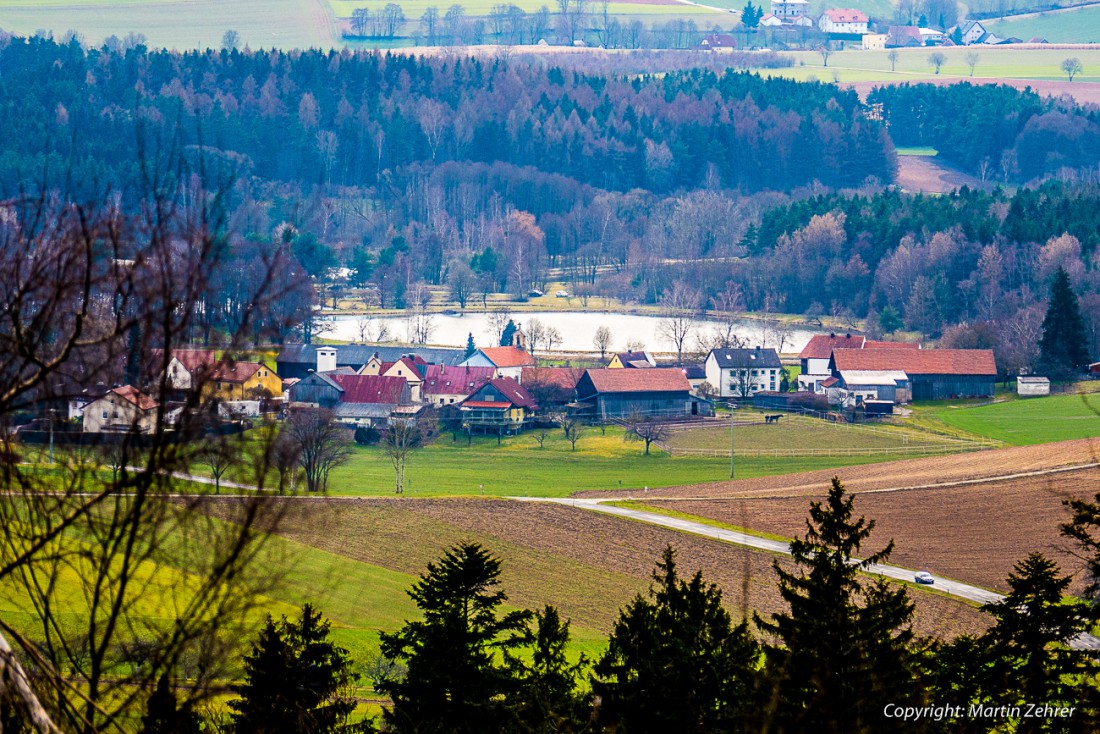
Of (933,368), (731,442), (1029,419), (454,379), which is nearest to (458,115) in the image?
(454,379)

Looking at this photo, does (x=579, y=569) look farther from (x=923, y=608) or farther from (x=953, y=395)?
(x=953, y=395)

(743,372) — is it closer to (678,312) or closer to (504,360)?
(504,360)

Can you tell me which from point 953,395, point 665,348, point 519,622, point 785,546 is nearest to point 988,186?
point 665,348

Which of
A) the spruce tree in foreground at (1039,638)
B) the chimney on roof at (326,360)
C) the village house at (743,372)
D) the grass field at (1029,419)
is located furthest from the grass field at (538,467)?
the spruce tree in foreground at (1039,638)

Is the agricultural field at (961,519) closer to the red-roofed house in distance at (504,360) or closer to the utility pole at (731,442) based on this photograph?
the utility pole at (731,442)

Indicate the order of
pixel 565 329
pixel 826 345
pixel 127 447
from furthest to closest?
pixel 565 329 → pixel 826 345 → pixel 127 447
